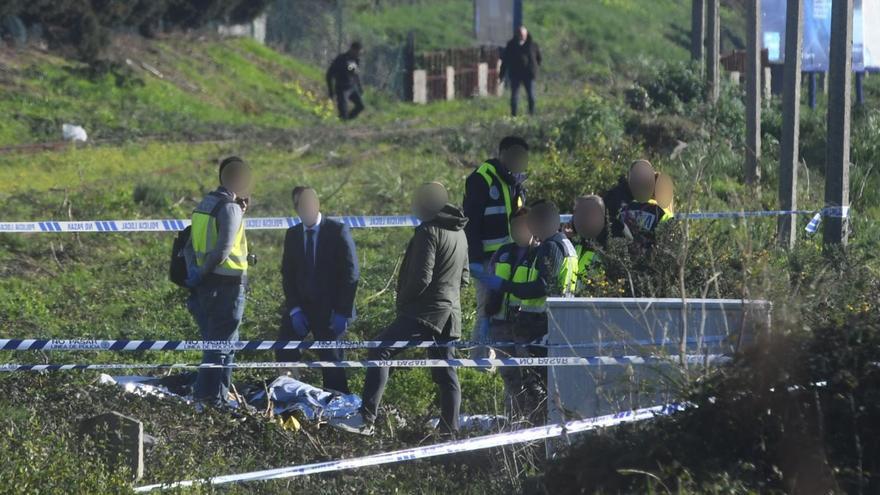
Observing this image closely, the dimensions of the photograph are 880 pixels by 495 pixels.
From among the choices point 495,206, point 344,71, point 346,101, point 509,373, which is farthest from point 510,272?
point 346,101

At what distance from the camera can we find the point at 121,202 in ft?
53.1

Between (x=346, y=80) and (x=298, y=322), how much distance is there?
19155 millimetres

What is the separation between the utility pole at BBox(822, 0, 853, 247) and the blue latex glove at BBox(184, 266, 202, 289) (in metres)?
5.00

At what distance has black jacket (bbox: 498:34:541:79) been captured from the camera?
25281mm

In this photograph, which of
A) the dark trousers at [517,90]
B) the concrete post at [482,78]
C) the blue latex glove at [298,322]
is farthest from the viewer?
the concrete post at [482,78]

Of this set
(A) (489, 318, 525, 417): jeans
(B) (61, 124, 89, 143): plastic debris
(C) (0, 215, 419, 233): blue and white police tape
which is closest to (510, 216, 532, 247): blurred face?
(A) (489, 318, 525, 417): jeans

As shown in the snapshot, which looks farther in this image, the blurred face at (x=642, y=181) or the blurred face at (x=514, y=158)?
the blurred face at (x=514, y=158)

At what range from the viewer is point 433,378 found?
8.77m

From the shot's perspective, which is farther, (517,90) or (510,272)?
(517,90)

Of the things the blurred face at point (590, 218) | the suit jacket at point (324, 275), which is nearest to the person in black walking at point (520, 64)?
the suit jacket at point (324, 275)

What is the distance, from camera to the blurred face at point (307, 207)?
951 cm

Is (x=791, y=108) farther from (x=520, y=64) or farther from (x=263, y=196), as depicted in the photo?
(x=520, y=64)

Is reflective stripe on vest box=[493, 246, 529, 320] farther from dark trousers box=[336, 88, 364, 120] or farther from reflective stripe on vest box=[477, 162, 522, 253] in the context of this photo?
dark trousers box=[336, 88, 364, 120]

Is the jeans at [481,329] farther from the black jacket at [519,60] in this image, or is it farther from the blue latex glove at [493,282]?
the black jacket at [519,60]
